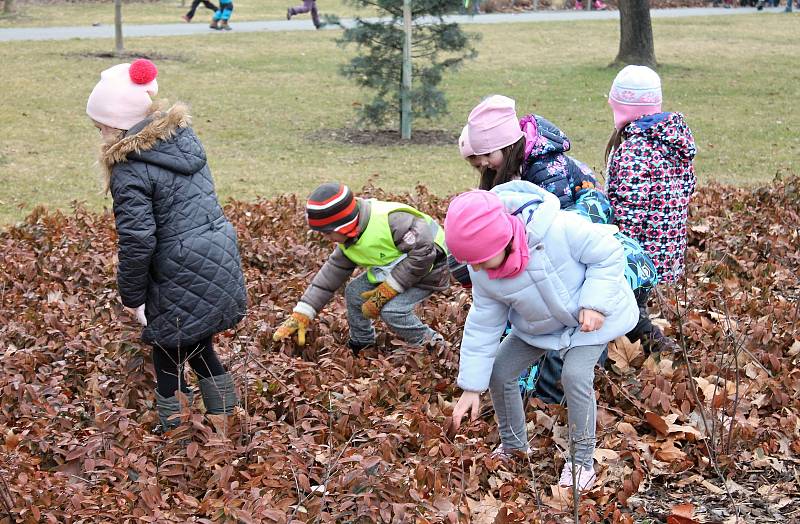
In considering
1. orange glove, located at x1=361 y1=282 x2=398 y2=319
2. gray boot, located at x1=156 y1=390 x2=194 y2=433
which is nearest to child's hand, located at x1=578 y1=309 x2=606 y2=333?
orange glove, located at x1=361 y1=282 x2=398 y2=319

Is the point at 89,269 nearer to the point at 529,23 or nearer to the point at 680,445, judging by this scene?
the point at 680,445

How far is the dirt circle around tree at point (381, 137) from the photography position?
40.7 ft

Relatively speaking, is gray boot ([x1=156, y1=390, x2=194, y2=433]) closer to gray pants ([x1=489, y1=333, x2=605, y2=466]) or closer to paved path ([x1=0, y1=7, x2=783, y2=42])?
gray pants ([x1=489, y1=333, x2=605, y2=466])

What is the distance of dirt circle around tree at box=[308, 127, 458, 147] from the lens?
40.7ft

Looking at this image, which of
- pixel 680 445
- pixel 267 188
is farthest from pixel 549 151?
pixel 267 188

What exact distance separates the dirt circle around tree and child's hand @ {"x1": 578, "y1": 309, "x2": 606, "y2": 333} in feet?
28.9

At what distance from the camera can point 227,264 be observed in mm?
4082

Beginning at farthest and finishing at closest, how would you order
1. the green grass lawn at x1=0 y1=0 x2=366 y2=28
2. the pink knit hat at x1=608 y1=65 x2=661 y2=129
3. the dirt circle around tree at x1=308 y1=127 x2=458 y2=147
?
1. the green grass lawn at x1=0 y1=0 x2=366 y2=28
2. the dirt circle around tree at x1=308 y1=127 x2=458 y2=147
3. the pink knit hat at x1=608 y1=65 x2=661 y2=129

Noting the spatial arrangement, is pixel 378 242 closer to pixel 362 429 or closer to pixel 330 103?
pixel 362 429

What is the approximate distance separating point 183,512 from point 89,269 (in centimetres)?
307

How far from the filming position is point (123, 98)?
398 cm

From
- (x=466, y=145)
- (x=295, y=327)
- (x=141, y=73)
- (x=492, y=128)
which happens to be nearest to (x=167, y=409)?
(x=295, y=327)

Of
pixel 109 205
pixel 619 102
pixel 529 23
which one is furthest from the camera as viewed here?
pixel 529 23

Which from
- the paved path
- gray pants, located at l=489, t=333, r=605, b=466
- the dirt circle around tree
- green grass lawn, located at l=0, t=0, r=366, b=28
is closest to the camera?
gray pants, located at l=489, t=333, r=605, b=466
